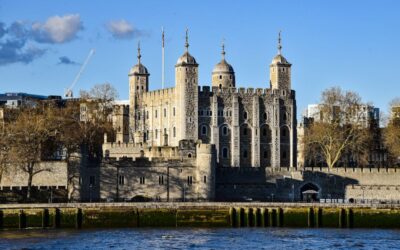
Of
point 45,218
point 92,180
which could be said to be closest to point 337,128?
point 92,180

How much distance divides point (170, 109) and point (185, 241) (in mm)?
54271

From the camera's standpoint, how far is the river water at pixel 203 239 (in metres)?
79.9

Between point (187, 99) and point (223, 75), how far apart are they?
10.6 m

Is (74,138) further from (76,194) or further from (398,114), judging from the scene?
(398,114)

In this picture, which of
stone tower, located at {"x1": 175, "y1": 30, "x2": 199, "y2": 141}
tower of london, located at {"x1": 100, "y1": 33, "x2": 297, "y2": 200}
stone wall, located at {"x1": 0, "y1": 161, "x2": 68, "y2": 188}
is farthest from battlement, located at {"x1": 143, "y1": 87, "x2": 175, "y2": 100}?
stone wall, located at {"x1": 0, "y1": 161, "x2": 68, "y2": 188}

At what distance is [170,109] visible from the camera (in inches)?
5369

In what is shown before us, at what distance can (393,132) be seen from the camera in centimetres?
13600

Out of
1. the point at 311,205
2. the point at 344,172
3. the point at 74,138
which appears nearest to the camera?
the point at 311,205

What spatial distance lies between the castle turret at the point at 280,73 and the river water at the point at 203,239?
159 ft

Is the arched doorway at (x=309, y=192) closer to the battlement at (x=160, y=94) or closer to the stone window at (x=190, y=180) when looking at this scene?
the stone window at (x=190, y=180)

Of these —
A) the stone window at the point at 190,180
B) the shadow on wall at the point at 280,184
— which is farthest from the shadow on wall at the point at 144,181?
the shadow on wall at the point at 280,184

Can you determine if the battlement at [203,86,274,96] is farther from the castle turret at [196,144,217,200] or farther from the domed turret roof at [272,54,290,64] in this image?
the castle turret at [196,144,217,200]

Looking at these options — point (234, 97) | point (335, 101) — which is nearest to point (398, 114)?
point (335, 101)

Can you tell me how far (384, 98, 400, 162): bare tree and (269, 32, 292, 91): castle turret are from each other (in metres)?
12.3
